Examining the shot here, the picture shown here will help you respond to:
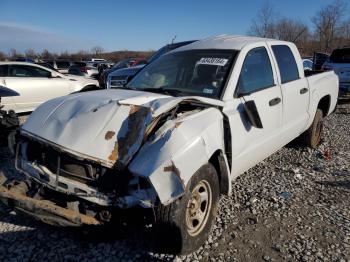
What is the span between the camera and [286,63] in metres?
5.04

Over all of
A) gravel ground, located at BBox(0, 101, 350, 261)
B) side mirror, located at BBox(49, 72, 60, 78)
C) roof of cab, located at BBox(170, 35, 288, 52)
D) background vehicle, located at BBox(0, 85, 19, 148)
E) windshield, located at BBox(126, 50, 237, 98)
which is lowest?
gravel ground, located at BBox(0, 101, 350, 261)

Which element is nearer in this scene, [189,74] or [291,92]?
[189,74]

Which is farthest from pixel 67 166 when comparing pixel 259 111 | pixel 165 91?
pixel 259 111

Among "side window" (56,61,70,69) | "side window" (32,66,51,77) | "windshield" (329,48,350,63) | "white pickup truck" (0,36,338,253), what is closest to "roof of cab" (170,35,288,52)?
"white pickup truck" (0,36,338,253)

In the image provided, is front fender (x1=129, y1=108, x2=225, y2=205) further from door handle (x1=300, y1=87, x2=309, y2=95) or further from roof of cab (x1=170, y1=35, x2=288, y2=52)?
door handle (x1=300, y1=87, x2=309, y2=95)

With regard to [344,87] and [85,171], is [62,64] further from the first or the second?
[85,171]

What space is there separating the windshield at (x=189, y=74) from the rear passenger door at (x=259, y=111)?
0.23 m

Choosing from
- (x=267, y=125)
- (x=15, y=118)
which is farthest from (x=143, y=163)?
(x=15, y=118)

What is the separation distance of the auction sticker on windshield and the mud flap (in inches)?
85.9

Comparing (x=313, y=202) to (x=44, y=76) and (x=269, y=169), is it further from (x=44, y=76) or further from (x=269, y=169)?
(x=44, y=76)

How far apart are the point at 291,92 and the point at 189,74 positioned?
1.58 meters

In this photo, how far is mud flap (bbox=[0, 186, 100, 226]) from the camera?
2.78 metres

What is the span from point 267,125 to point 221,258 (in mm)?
1732

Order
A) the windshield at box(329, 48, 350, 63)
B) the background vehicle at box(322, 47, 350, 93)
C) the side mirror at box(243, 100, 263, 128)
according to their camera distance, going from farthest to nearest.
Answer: the windshield at box(329, 48, 350, 63), the background vehicle at box(322, 47, 350, 93), the side mirror at box(243, 100, 263, 128)
